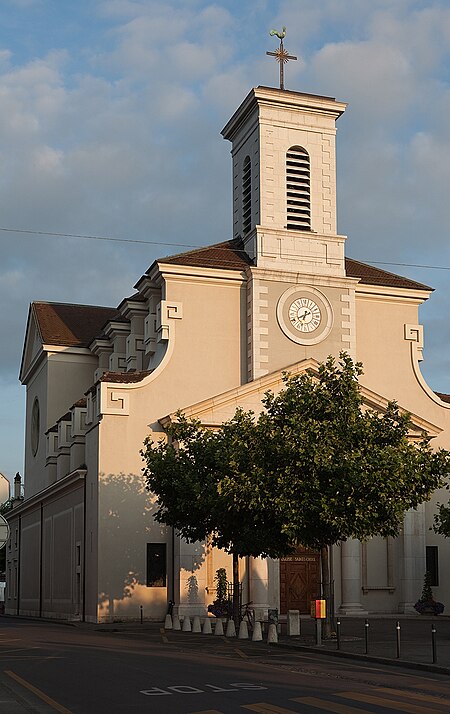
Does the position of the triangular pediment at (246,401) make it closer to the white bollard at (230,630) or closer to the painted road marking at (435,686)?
the white bollard at (230,630)

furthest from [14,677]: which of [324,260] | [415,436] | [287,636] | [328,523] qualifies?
[324,260]

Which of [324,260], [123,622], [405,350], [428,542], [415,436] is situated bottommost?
[123,622]

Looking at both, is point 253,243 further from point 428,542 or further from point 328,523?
point 328,523

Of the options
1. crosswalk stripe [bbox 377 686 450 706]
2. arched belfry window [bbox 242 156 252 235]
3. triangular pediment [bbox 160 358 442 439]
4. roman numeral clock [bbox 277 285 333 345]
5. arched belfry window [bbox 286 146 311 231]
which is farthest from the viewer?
arched belfry window [bbox 242 156 252 235]

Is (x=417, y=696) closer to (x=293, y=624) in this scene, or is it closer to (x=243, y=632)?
(x=293, y=624)

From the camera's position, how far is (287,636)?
30.0 m

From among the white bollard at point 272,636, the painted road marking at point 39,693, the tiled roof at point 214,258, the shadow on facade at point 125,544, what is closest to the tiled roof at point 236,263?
the tiled roof at point 214,258

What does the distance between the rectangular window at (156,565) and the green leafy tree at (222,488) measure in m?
5.71

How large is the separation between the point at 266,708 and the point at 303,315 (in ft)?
103

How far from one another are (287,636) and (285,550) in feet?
7.99

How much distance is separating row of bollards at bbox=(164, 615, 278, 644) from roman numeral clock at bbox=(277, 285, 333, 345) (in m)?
13.6

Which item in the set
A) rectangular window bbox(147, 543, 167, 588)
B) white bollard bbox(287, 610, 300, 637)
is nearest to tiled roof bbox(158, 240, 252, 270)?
rectangular window bbox(147, 543, 167, 588)

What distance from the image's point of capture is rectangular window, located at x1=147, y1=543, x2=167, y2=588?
40.4m

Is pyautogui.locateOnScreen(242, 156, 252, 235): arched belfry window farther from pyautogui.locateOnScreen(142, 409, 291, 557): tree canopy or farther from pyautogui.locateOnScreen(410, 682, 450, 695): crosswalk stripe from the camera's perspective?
pyautogui.locateOnScreen(410, 682, 450, 695): crosswalk stripe
